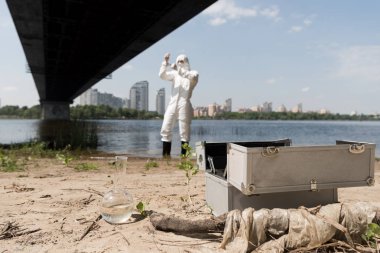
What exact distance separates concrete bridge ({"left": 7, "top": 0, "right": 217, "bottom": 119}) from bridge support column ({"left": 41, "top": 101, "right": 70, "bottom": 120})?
25.5 m

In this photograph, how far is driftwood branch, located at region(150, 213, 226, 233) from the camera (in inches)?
106

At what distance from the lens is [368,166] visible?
2.81 metres

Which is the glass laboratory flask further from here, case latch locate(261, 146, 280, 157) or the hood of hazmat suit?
the hood of hazmat suit

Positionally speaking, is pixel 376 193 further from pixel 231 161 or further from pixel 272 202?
pixel 231 161

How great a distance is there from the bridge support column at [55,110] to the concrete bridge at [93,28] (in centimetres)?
2553

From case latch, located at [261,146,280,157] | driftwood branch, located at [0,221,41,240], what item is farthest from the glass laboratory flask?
case latch, located at [261,146,280,157]

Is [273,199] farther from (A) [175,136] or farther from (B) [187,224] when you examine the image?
(A) [175,136]

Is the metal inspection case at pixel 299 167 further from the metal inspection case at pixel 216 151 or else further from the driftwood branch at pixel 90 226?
the driftwood branch at pixel 90 226

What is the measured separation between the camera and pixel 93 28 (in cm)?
1834

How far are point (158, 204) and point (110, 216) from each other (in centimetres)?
77

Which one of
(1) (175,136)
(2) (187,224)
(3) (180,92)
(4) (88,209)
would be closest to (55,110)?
(1) (175,136)

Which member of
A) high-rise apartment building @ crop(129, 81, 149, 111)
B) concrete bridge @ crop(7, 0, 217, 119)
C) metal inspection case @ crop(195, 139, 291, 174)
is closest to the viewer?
metal inspection case @ crop(195, 139, 291, 174)

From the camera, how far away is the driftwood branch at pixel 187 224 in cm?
270

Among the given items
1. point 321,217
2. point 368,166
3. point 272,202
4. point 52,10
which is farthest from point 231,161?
point 52,10
